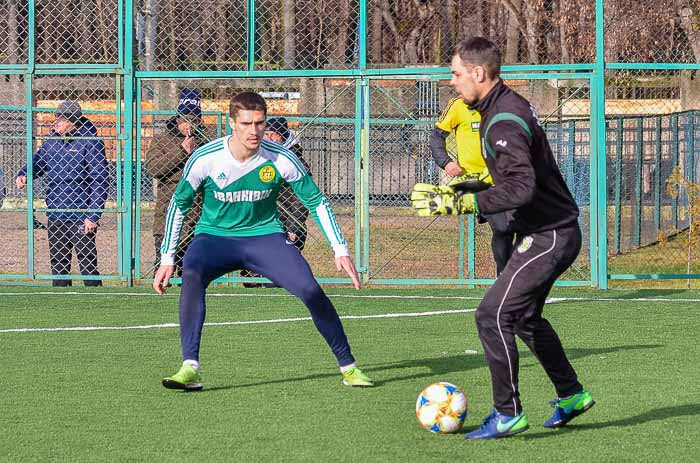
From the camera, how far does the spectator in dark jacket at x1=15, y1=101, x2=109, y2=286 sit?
1371 cm

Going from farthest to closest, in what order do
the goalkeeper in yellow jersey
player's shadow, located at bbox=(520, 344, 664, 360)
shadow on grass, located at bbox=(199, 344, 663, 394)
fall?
1. the goalkeeper in yellow jersey
2. player's shadow, located at bbox=(520, 344, 664, 360)
3. shadow on grass, located at bbox=(199, 344, 663, 394)

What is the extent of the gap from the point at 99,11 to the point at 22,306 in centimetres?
566

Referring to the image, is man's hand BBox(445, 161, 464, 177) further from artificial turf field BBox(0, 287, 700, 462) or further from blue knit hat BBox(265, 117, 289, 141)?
blue knit hat BBox(265, 117, 289, 141)

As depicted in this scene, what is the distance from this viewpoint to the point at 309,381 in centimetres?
802

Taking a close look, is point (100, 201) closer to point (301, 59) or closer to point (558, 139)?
point (301, 59)

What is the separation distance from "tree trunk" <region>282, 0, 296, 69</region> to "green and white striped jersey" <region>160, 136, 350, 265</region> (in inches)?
303

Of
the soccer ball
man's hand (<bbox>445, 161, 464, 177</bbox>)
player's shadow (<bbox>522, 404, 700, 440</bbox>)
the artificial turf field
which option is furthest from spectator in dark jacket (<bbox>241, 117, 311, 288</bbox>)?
the soccer ball

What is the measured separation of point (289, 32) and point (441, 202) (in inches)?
395

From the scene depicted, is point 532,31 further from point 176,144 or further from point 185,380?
point 185,380

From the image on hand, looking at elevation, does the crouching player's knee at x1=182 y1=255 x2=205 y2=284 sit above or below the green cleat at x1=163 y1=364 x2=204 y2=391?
above

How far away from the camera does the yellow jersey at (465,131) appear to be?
979 centimetres

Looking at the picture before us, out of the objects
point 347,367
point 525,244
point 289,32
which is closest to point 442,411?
point 525,244

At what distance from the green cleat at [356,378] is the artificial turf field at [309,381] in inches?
2.6

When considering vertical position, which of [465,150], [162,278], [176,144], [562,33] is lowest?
[162,278]
